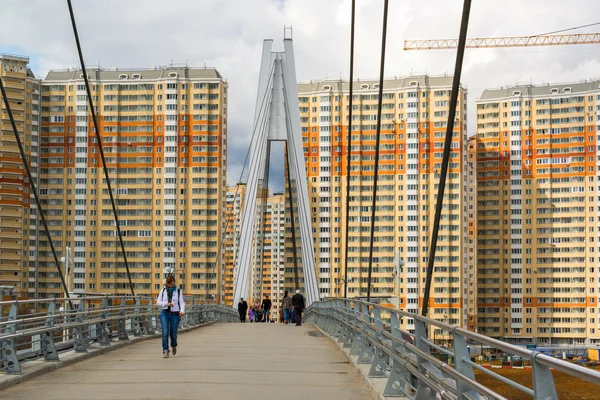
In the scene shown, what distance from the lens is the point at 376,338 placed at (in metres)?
11.0

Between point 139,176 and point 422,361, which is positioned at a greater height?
point 139,176

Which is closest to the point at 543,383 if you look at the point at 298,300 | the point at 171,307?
the point at 171,307

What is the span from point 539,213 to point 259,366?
115 meters

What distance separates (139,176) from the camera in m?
113

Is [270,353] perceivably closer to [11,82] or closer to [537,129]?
[11,82]

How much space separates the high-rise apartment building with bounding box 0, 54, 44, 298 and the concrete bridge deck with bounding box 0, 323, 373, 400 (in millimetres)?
93983

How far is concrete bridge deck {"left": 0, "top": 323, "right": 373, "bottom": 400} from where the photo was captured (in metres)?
9.61

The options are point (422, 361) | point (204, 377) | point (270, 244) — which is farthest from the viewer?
point (270, 244)

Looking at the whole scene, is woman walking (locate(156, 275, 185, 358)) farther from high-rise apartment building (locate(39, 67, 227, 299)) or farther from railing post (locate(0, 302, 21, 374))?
high-rise apartment building (locate(39, 67, 227, 299))

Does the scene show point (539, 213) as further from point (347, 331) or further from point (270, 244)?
point (347, 331)

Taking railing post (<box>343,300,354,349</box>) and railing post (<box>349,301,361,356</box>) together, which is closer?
railing post (<box>349,301,361,356</box>)

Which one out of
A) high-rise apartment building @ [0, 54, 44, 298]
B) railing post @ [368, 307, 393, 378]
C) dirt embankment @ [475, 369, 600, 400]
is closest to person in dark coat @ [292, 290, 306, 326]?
dirt embankment @ [475, 369, 600, 400]

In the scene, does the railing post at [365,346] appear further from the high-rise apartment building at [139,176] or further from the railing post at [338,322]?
the high-rise apartment building at [139,176]

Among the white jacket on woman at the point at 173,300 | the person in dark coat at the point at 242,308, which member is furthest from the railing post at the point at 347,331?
the person in dark coat at the point at 242,308
